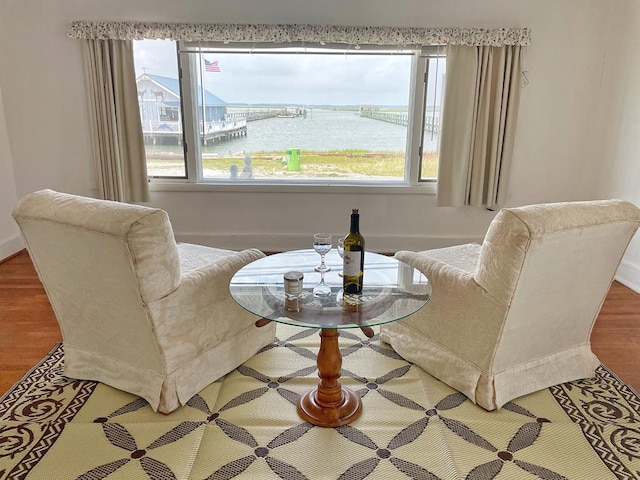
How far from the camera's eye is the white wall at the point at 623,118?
3.46 meters

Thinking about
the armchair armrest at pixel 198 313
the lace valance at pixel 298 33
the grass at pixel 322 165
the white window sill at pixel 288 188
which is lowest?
the armchair armrest at pixel 198 313

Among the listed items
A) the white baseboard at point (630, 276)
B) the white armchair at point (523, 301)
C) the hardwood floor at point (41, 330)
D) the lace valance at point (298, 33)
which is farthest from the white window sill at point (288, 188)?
the white armchair at point (523, 301)

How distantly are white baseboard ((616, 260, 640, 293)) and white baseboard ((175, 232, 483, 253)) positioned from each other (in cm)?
111

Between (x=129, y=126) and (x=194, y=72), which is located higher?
(x=194, y=72)

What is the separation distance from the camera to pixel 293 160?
4195 millimetres

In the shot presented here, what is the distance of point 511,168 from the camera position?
13.3 ft

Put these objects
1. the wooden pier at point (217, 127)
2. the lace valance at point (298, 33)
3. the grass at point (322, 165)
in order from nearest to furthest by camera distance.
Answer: the lace valance at point (298, 33) < the wooden pier at point (217, 127) < the grass at point (322, 165)

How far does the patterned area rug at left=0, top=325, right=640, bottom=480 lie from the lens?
1729mm

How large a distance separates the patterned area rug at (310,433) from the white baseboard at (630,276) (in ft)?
4.71

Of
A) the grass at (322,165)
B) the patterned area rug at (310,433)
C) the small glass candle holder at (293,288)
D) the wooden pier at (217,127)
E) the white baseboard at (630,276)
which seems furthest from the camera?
the grass at (322,165)

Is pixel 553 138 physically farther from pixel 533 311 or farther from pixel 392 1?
pixel 533 311

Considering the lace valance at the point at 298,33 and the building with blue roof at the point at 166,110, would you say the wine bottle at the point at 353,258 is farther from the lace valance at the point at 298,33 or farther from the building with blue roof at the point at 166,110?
the building with blue roof at the point at 166,110

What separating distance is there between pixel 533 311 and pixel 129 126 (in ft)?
11.0

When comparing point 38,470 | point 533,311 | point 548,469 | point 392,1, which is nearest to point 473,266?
point 533,311
